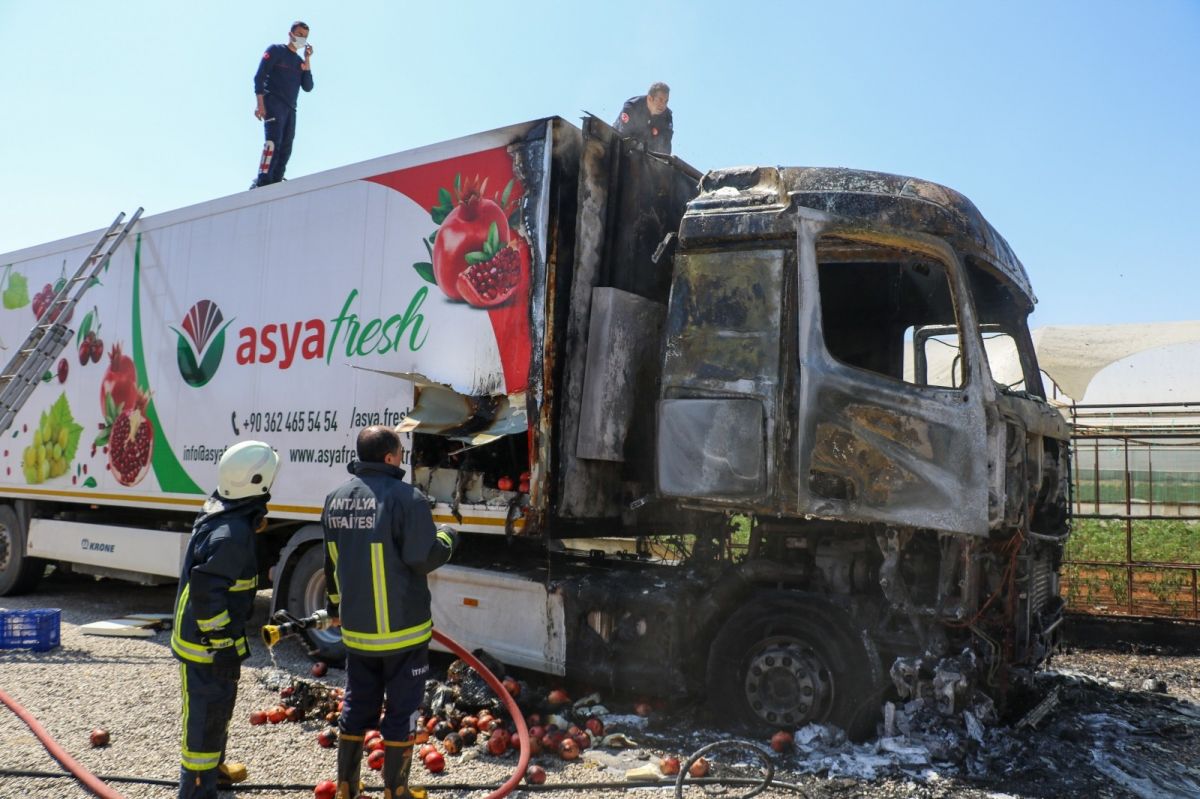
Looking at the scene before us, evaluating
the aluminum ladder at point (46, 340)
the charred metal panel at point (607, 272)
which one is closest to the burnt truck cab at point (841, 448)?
the charred metal panel at point (607, 272)

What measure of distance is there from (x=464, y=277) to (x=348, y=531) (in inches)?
95.4

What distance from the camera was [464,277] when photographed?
5719 mm

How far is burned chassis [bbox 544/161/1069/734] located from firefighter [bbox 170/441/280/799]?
2160 millimetres

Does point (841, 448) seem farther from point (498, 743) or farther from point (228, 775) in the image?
point (228, 775)

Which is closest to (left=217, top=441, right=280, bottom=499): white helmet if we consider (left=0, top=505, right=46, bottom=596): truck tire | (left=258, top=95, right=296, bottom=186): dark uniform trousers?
(left=258, top=95, right=296, bottom=186): dark uniform trousers

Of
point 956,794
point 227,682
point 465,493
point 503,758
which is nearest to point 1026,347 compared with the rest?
point 956,794

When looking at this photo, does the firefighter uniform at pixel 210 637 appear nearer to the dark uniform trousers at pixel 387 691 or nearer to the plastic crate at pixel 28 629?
the dark uniform trousers at pixel 387 691

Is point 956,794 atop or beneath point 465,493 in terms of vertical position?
beneath

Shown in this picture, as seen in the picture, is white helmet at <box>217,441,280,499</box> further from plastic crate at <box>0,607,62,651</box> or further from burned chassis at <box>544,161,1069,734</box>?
plastic crate at <box>0,607,62,651</box>

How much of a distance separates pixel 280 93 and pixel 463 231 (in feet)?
14.0

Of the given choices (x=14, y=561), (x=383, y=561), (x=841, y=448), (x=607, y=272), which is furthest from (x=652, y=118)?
(x=14, y=561)

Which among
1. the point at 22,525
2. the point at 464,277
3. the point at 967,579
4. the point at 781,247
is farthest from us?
the point at 22,525

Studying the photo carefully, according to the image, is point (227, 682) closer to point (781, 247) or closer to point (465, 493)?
point (465, 493)

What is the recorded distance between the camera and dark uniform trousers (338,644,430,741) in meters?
3.66
